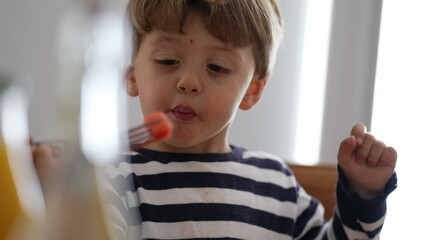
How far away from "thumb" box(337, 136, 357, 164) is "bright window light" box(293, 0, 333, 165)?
3.04ft

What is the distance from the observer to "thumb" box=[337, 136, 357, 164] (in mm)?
847

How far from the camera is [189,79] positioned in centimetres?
78

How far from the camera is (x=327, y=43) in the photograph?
70.9 inches

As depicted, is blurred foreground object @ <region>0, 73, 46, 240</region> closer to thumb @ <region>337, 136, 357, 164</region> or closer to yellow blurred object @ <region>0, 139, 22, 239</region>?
yellow blurred object @ <region>0, 139, 22, 239</region>

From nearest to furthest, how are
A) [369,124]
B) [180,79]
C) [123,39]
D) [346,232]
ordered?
[123,39]
[180,79]
[346,232]
[369,124]

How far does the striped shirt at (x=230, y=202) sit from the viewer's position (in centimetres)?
83

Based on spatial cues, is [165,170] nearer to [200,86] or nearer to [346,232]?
[200,86]

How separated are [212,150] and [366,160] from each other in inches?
9.6

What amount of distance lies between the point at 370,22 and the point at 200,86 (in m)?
1.13

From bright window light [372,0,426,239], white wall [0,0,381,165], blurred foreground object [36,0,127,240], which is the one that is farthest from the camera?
white wall [0,0,381,165]

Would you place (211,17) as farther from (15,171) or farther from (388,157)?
(15,171)

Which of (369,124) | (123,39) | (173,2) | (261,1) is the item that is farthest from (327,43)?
(123,39)

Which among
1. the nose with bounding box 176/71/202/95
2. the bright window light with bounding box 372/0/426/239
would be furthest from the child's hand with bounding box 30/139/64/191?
the bright window light with bounding box 372/0/426/239

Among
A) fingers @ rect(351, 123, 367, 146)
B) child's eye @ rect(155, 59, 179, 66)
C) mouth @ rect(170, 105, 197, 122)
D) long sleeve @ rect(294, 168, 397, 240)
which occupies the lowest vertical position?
long sleeve @ rect(294, 168, 397, 240)
